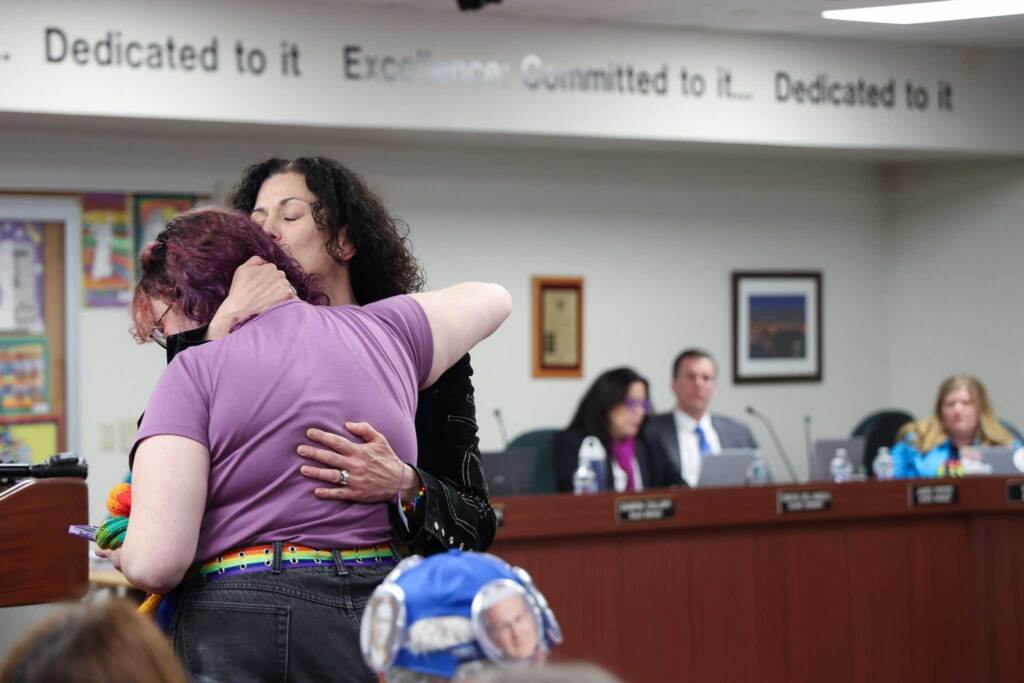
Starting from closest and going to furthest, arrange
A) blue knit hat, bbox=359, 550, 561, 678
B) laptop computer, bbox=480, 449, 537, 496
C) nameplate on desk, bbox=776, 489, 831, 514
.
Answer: blue knit hat, bbox=359, 550, 561, 678
nameplate on desk, bbox=776, 489, 831, 514
laptop computer, bbox=480, 449, 537, 496

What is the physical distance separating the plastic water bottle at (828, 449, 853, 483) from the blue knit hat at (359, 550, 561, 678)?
17.1 feet

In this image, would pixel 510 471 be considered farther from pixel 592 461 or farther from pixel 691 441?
pixel 691 441

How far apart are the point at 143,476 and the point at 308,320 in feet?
0.97

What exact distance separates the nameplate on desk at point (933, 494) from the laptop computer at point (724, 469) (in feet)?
2.48

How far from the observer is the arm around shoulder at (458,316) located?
1946 millimetres

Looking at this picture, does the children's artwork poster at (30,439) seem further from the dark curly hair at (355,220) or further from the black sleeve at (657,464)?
the dark curly hair at (355,220)

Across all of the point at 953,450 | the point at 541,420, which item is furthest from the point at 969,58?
the point at 541,420

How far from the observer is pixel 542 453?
6.62 meters

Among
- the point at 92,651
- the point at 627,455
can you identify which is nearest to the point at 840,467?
the point at 627,455

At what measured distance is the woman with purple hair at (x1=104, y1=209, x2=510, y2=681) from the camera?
167 cm

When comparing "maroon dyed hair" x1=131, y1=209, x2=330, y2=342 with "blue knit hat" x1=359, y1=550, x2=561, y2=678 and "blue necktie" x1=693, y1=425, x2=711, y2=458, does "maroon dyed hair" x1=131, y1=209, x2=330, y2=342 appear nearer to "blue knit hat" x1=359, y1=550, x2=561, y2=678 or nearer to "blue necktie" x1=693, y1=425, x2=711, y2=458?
"blue knit hat" x1=359, y1=550, x2=561, y2=678

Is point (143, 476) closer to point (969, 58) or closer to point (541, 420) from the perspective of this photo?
point (541, 420)

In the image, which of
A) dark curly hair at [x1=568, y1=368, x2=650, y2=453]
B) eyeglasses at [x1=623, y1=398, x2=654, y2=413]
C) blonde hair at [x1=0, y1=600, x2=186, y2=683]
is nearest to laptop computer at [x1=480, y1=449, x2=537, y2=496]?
dark curly hair at [x1=568, y1=368, x2=650, y2=453]

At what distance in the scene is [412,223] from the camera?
24.3 feet
